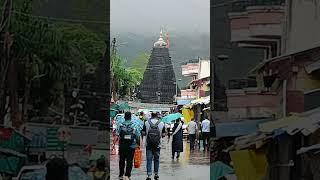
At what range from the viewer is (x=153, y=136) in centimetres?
1072

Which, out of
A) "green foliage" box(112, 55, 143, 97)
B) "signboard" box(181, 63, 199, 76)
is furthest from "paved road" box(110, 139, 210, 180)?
"signboard" box(181, 63, 199, 76)

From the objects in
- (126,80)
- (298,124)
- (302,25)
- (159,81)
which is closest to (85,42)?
(302,25)

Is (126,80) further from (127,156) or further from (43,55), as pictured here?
(43,55)

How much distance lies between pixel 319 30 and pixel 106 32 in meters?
2.17

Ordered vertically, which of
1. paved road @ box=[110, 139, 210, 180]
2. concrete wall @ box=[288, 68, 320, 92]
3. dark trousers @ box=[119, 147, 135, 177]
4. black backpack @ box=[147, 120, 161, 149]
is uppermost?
concrete wall @ box=[288, 68, 320, 92]

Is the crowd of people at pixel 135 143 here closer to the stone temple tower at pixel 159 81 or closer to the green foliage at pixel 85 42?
the green foliage at pixel 85 42

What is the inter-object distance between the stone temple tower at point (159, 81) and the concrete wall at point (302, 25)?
24965mm

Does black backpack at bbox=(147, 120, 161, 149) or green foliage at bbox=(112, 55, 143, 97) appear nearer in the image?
black backpack at bbox=(147, 120, 161, 149)

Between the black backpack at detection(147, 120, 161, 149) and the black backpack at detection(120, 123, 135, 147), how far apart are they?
0.62m

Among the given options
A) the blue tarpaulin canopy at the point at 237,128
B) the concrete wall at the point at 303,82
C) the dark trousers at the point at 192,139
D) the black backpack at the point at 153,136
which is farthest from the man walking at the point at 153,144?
the dark trousers at the point at 192,139

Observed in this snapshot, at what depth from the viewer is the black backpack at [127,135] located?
10.1 meters

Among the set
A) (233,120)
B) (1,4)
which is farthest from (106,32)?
(233,120)

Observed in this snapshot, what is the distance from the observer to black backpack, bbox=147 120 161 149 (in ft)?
35.3

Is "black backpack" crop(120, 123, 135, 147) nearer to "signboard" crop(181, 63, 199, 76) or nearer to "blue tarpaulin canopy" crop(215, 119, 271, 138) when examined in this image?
"blue tarpaulin canopy" crop(215, 119, 271, 138)
